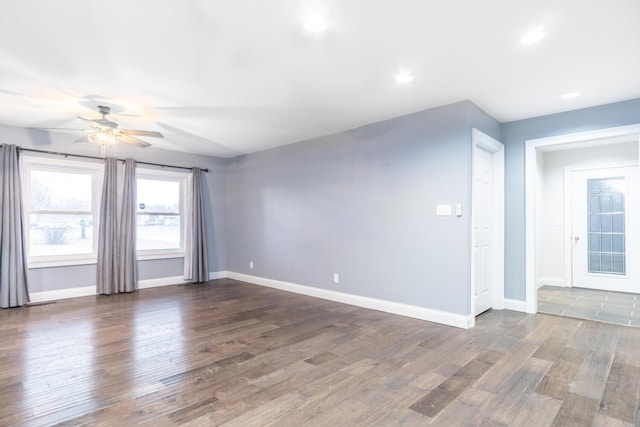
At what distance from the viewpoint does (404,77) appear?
128 inches

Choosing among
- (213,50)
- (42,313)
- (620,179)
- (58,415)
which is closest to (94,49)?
(213,50)

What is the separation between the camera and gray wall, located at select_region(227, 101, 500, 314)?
3.98 meters

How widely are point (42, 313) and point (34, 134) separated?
263 centimetres

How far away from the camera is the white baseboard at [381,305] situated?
3.90 meters

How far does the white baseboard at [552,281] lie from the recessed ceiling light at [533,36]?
16.5 ft

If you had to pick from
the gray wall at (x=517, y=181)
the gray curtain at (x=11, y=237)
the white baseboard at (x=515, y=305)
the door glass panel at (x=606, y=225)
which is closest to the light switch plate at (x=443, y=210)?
the gray wall at (x=517, y=181)

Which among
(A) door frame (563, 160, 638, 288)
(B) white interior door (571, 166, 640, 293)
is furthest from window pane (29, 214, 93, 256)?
(B) white interior door (571, 166, 640, 293)

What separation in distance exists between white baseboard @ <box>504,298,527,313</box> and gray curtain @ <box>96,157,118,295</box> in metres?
5.95

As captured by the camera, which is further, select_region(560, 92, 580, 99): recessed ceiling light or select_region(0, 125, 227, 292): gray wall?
select_region(0, 125, 227, 292): gray wall

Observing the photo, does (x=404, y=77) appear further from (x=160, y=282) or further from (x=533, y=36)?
(x=160, y=282)

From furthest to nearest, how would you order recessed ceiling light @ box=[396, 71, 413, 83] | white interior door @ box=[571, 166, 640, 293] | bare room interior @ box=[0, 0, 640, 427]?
white interior door @ box=[571, 166, 640, 293]
recessed ceiling light @ box=[396, 71, 413, 83]
bare room interior @ box=[0, 0, 640, 427]

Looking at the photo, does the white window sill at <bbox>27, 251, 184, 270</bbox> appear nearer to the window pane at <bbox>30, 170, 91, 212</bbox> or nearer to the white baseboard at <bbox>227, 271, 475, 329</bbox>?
the window pane at <bbox>30, 170, 91, 212</bbox>

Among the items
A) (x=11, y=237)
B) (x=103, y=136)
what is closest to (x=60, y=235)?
(x=11, y=237)

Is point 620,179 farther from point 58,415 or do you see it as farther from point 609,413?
point 58,415
